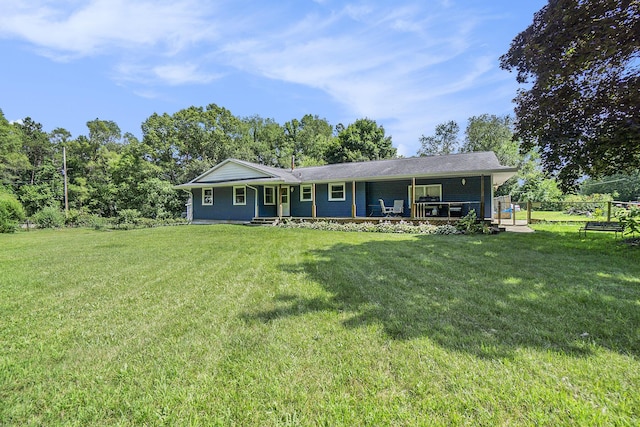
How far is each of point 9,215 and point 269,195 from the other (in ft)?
52.6

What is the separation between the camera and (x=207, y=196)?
747 inches

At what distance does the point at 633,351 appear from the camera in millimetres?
2371

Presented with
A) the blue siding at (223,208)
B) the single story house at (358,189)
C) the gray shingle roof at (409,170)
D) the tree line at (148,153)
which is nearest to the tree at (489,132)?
the tree line at (148,153)

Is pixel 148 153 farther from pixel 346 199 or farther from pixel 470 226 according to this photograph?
pixel 470 226

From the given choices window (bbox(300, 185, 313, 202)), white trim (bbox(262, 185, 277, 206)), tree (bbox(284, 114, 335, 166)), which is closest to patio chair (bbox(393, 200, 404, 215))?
window (bbox(300, 185, 313, 202))

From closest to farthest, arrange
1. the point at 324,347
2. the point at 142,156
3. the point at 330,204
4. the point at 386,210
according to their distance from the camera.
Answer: the point at 324,347, the point at 386,210, the point at 330,204, the point at 142,156

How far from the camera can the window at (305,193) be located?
55.7 feet

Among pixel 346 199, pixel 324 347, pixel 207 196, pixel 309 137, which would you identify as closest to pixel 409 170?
pixel 346 199

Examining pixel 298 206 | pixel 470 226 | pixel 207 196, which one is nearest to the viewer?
pixel 470 226

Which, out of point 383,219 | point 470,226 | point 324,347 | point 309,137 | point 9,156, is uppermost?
point 309,137

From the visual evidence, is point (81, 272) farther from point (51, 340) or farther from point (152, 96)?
point (152, 96)

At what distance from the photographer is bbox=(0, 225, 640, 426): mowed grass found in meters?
1.79

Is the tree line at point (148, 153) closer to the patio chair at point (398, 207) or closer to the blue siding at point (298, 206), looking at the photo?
the blue siding at point (298, 206)

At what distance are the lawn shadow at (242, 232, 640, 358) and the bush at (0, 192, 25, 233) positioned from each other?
21.3 meters
